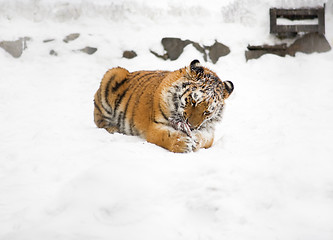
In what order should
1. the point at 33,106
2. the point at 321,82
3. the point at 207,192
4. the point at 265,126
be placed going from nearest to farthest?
the point at 207,192 → the point at 265,126 → the point at 33,106 → the point at 321,82

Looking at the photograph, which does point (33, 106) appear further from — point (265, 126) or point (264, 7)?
point (264, 7)

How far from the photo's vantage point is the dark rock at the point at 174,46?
23.9 ft

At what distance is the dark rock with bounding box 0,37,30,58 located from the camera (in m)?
6.94

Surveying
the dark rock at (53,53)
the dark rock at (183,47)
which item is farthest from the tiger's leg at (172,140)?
the dark rock at (53,53)

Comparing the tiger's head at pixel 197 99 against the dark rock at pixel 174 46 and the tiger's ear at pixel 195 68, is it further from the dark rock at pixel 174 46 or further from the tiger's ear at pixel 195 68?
the dark rock at pixel 174 46

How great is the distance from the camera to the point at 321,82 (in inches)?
253

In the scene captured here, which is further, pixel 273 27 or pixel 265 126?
pixel 273 27

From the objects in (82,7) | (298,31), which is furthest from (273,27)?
(82,7)

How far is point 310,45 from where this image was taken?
736cm

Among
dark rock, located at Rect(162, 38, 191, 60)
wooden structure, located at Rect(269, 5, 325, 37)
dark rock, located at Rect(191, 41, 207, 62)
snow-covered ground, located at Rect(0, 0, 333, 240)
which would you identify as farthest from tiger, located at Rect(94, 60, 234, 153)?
wooden structure, located at Rect(269, 5, 325, 37)

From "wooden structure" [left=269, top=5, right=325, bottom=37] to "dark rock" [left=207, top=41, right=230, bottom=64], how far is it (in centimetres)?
106

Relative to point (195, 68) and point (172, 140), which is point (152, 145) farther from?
point (195, 68)

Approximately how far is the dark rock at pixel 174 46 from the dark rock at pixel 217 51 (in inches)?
19.9

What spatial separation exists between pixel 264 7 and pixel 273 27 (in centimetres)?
74
